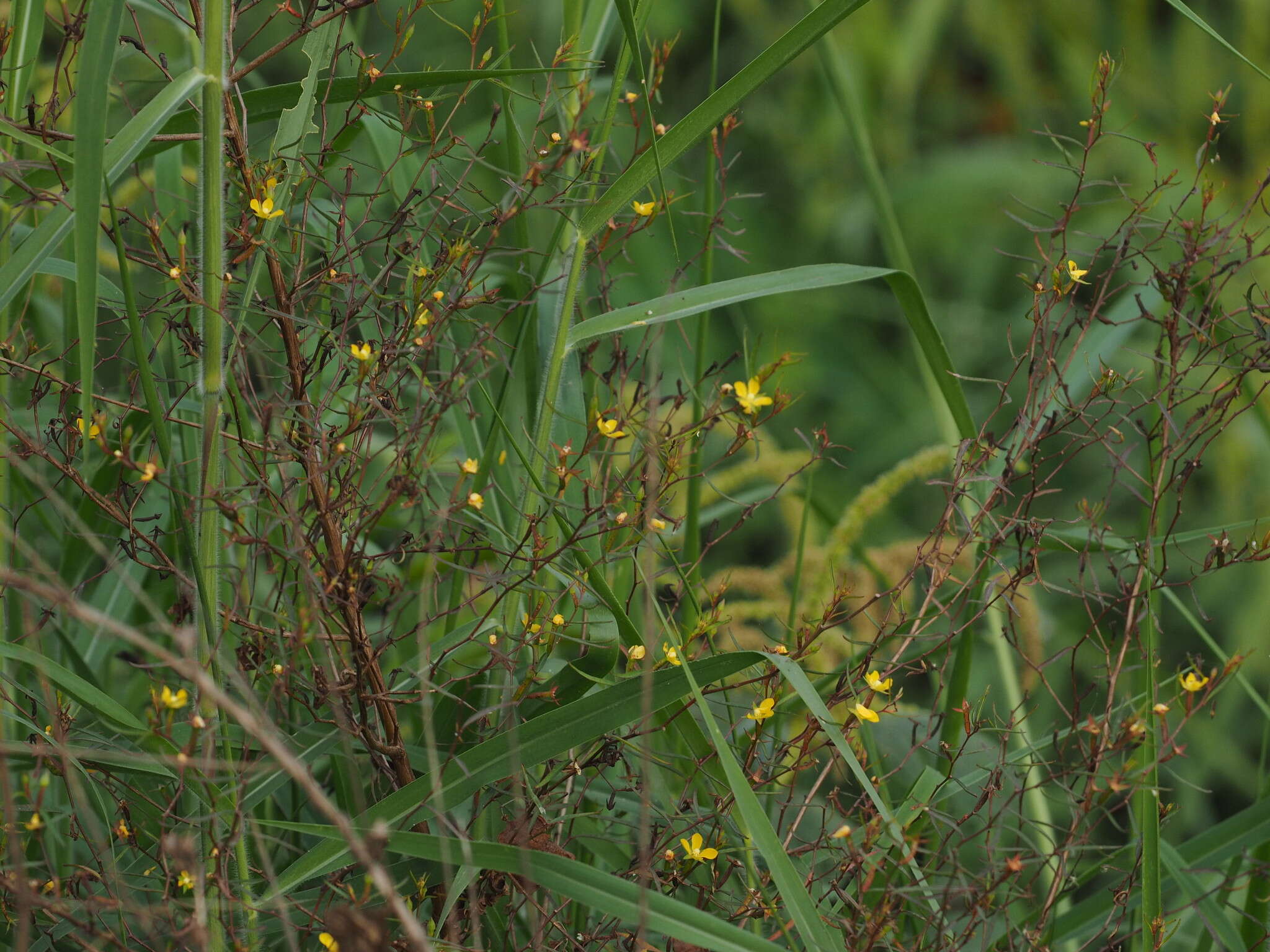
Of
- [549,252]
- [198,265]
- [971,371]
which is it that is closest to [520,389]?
[549,252]

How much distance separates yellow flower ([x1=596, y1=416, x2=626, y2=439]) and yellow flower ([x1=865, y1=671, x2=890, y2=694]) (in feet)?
0.53

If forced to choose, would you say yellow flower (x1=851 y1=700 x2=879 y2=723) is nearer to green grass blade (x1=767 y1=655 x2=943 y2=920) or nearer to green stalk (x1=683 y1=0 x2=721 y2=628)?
green grass blade (x1=767 y1=655 x2=943 y2=920)

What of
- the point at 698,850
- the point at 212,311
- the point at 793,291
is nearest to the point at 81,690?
the point at 212,311

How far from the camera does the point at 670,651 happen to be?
56cm

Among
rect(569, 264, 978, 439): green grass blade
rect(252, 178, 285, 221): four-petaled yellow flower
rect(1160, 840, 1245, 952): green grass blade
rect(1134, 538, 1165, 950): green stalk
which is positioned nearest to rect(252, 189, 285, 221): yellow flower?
rect(252, 178, 285, 221): four-petaled yellow flower

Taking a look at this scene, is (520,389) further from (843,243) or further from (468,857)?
(843,243)

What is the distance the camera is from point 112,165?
0.48m

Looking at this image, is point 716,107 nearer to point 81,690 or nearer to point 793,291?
point 793,291

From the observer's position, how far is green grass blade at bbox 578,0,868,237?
55 cm

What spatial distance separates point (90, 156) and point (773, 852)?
38cm

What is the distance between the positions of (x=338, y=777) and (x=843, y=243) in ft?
6.13

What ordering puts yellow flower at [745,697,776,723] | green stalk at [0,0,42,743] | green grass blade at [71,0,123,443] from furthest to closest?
green stalk at [0,0,42,743] < yellow flower at [745,697,776,723] < green grass blade at [71,0,123,443]

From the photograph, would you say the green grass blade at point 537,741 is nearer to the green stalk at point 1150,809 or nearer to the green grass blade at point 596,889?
the green grass blade at point 596,889

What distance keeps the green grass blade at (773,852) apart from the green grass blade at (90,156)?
27 centimetres
